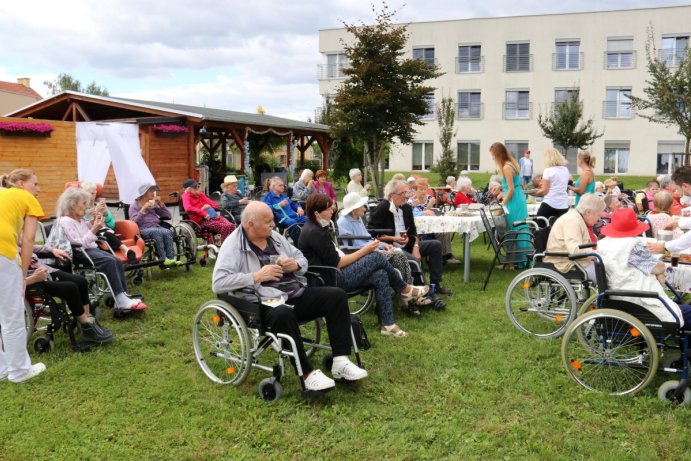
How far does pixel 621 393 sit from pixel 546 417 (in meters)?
0.58

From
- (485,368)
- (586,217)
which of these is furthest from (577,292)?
(485,368)

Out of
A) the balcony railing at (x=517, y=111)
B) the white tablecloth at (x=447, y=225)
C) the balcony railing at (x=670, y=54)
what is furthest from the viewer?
the balcony railing at (x=517, y=111)

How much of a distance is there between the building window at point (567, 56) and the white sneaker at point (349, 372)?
32.2 metres

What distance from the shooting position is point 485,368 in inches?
172

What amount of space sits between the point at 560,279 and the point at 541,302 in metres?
0.37

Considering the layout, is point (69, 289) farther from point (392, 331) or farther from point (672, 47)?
point (672, 47)

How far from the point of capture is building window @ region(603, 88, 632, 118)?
31.8m

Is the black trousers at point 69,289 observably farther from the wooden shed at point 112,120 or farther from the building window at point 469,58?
the building window at point 469,58

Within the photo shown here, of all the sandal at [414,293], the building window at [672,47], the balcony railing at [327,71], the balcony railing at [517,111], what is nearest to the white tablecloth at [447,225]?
the sandal at [414,293]

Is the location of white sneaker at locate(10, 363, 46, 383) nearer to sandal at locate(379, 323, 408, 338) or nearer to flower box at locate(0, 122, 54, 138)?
sandal at locate(379, 323, 408, 338)

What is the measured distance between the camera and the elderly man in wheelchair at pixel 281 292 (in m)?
3.76

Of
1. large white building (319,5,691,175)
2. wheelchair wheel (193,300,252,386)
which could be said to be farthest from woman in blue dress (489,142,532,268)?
large white building (319,5,691,175)

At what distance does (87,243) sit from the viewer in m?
5.74

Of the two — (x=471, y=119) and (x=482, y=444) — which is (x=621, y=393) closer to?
(x=482, y=444)
